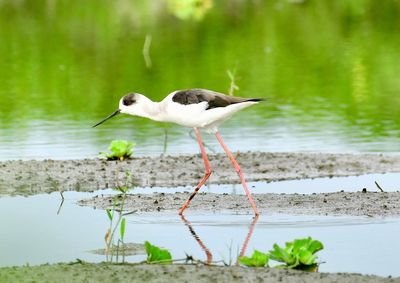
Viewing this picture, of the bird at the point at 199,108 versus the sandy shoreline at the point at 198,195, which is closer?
the sandy shoreline at the point at 198,195

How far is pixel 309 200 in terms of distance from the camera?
36.0 ft

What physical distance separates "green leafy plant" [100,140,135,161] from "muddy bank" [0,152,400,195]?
5.1 inches

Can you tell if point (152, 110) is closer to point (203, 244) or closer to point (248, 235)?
point (248, 235)

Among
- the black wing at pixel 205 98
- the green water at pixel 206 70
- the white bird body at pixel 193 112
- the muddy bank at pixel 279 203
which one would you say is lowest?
the muddy bank at pixel 279 203

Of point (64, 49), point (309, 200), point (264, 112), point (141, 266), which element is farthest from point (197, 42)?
point (141, 266)

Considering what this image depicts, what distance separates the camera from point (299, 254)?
8.18m

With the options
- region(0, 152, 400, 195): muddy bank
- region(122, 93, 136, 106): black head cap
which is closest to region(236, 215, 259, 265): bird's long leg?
region(122, 93, 136, 106): black head cap

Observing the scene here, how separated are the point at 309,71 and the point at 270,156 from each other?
36.7 ft

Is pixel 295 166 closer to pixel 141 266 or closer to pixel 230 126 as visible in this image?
pixel 230 126

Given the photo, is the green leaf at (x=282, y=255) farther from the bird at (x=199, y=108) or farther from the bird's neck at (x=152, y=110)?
the bird's neck at (x=152, y=110)

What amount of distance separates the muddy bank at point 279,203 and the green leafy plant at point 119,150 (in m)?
1.90

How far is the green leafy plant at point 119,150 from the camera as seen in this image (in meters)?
13.4

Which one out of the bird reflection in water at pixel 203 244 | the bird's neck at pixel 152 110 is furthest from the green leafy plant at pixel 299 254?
the bird's neck at pixel 152 110

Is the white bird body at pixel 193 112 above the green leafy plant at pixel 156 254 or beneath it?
above
